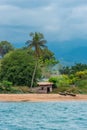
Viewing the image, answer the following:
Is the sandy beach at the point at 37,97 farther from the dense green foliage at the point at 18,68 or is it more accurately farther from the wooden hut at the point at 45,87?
the dense green foliage at the point at 18,68

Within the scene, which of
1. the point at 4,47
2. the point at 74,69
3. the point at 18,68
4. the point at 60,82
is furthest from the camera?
the point at 4,47

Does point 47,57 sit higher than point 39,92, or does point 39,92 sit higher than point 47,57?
point 47,57

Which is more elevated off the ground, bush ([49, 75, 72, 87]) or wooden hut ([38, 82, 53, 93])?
bush ([49, 75, 72, 87])

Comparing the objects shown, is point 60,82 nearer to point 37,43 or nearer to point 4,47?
point 37,43

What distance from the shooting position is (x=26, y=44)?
11744 cm

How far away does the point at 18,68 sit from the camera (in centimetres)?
9581

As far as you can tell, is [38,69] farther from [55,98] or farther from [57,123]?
[57,123]

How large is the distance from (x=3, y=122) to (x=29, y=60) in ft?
190

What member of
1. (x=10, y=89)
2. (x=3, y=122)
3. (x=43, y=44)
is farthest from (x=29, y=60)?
(x=3, y=122)

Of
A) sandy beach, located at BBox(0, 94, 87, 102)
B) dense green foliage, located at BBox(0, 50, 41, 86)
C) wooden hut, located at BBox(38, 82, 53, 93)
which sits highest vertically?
dense green foliage, located at BBox(0, 50, 41, 86)

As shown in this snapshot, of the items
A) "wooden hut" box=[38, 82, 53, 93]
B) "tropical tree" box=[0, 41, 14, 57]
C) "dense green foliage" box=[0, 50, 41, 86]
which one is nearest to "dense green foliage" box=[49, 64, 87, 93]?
"wooden hut" box=[38, 82, 53, 93]

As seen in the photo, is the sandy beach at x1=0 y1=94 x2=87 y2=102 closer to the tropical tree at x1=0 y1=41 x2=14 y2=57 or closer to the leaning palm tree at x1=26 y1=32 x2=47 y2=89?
the leaning palm tree at x1=26 y1=32 x2=47 y2=89

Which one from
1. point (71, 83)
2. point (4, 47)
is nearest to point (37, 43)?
point (71, 83)

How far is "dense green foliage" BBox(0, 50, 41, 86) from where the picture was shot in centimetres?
9612
